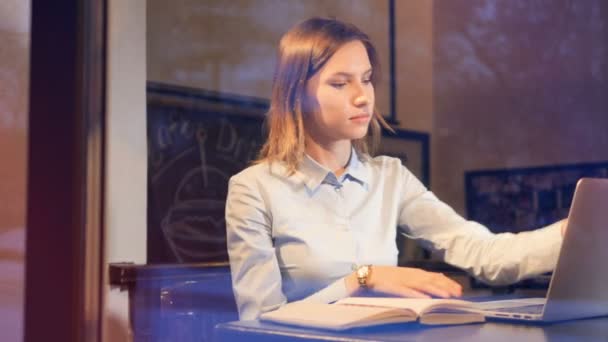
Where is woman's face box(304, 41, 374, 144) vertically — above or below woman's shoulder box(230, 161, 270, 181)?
above

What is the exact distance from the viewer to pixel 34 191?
1321mm

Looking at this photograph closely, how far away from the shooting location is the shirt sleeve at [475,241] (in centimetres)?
92

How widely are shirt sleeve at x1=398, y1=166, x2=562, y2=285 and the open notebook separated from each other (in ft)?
0.76

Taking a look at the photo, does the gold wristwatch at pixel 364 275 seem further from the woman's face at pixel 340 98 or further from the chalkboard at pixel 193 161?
the chalkboard at pixel 193 161

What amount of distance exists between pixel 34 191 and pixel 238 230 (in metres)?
0.53

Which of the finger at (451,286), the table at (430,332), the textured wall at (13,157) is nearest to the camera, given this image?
the table at (430,332)

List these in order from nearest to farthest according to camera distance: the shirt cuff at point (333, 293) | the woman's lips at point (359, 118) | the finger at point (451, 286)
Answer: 1. the finger at point (451, 286)
2. the shirt cuff at point (333, 293)
3. the woman's lips at point (359, 118)

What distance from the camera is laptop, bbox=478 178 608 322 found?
2.17 ft

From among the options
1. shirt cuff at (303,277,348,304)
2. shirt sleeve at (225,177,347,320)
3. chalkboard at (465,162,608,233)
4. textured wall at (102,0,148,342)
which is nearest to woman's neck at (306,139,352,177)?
shirt sleeve at (225,177,347,320)

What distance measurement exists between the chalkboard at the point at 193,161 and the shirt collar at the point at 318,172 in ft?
2.17

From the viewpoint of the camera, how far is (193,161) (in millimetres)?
1739

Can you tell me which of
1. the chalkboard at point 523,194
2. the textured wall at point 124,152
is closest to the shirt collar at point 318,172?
the textured wall at point 124,152

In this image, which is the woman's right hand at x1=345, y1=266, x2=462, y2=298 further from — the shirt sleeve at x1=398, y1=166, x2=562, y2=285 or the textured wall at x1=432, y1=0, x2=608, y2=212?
the textured wall at x1=432, y1=0, x2=608, y2=212

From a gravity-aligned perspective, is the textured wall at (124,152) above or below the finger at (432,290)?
above
